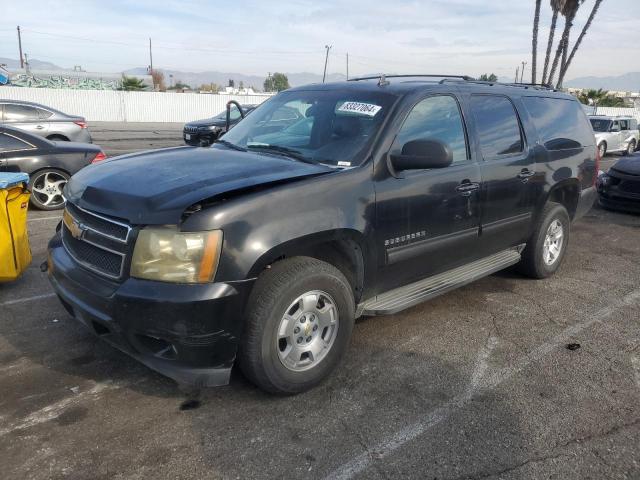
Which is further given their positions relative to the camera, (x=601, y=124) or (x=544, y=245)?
(x=601, y=124)

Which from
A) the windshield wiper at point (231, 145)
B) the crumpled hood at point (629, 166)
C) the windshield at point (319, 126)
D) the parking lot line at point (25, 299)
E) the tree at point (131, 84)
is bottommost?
the parking lot line at point (25, 299)

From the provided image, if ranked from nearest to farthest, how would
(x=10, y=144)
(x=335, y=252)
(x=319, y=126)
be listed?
(x=335, y=252) → (x=319, y=126) → (x=10, y=144)

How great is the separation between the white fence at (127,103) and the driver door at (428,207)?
27.6 meters

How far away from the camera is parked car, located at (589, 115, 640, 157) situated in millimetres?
19250

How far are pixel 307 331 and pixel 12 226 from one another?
3087mm

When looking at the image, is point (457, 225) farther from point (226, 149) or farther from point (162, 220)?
point (162, 220)

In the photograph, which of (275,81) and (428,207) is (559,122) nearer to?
(428,207)

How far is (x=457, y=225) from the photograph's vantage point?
13.6 feet

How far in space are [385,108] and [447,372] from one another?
1.87m

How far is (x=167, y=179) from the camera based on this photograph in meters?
3.14

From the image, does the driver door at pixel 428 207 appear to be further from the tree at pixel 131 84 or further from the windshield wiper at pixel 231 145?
the tree at pixel 131 84

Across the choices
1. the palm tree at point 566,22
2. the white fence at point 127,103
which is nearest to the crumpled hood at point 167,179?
the palm tree at point 566,22

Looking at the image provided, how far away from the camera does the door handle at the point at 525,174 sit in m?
4.75

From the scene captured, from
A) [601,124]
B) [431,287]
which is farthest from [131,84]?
[431,287]
